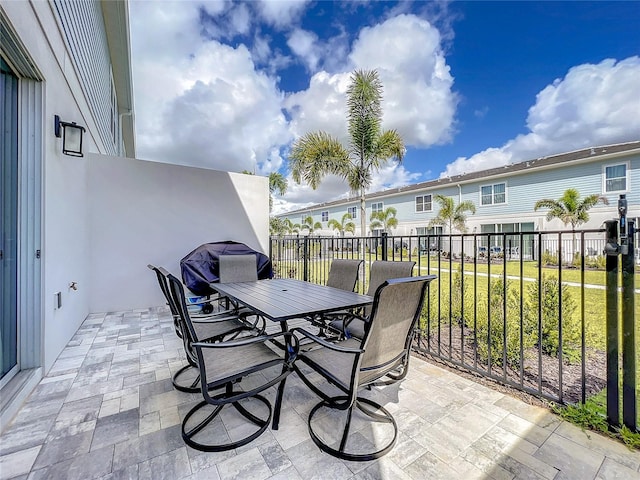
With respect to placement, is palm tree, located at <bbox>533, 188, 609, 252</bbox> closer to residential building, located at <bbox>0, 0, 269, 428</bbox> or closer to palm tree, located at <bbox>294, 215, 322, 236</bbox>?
residential building, located at <bbox>0, 0, 269, 428</bbox>

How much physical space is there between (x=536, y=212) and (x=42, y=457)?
17.4 metres

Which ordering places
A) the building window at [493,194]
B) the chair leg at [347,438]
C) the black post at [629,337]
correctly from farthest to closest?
the building window at [493,194] → the black post at [629,337] → the chair leg at [347,438]

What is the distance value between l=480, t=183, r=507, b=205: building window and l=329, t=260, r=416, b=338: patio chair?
15085mm

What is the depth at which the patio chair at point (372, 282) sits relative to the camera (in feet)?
8.79

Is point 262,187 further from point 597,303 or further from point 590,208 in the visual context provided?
point 590,208

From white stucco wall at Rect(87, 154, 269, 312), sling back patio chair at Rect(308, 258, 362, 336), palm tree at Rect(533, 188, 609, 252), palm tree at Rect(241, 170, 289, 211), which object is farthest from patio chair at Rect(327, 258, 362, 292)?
palm tree at Rect(241, 170, 289, 211)

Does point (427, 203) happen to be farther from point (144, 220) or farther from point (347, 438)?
point (347, 438)

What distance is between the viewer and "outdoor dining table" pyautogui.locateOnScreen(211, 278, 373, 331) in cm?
213

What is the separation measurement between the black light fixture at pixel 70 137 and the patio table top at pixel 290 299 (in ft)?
7.81

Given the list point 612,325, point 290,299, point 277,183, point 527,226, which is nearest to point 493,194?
point 527,226

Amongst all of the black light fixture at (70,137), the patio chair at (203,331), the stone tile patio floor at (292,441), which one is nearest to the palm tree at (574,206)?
the stone tile patio floor at (292,441)

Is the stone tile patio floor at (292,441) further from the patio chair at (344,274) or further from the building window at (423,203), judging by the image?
the building window at (423,203)

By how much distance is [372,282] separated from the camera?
119 inches

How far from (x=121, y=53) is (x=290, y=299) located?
891 centimetres
